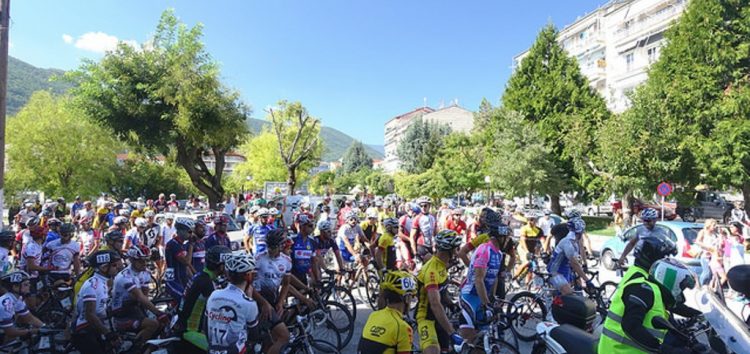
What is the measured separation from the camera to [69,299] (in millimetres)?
6953

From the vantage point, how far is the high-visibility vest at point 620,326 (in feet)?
10.0

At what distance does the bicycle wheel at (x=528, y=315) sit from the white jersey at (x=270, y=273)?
345cm

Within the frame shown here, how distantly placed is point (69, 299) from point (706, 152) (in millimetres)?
24900

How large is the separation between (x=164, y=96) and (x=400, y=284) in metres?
21.3

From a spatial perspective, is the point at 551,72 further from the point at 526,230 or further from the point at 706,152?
the point at 526,230

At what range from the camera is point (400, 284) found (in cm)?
355

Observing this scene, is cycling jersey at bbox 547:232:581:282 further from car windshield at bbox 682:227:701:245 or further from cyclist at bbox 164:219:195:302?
car windshield at bbox 682:227:701:245

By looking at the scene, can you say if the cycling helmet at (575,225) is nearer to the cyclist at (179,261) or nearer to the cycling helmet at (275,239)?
the cycling helmet at (275,239)

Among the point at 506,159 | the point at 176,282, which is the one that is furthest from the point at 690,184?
the point at 176,282

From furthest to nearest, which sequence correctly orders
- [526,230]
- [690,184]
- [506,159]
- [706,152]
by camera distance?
[506,159], [690,184], [706,152], [526,230]

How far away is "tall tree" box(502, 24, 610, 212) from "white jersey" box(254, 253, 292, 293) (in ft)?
79.2

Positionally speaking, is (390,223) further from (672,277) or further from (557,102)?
(557,102)

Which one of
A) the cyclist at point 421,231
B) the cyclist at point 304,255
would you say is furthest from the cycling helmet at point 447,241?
the cyclist at point 421,231

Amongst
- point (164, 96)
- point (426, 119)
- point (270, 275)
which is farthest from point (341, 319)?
point (426, 119)
